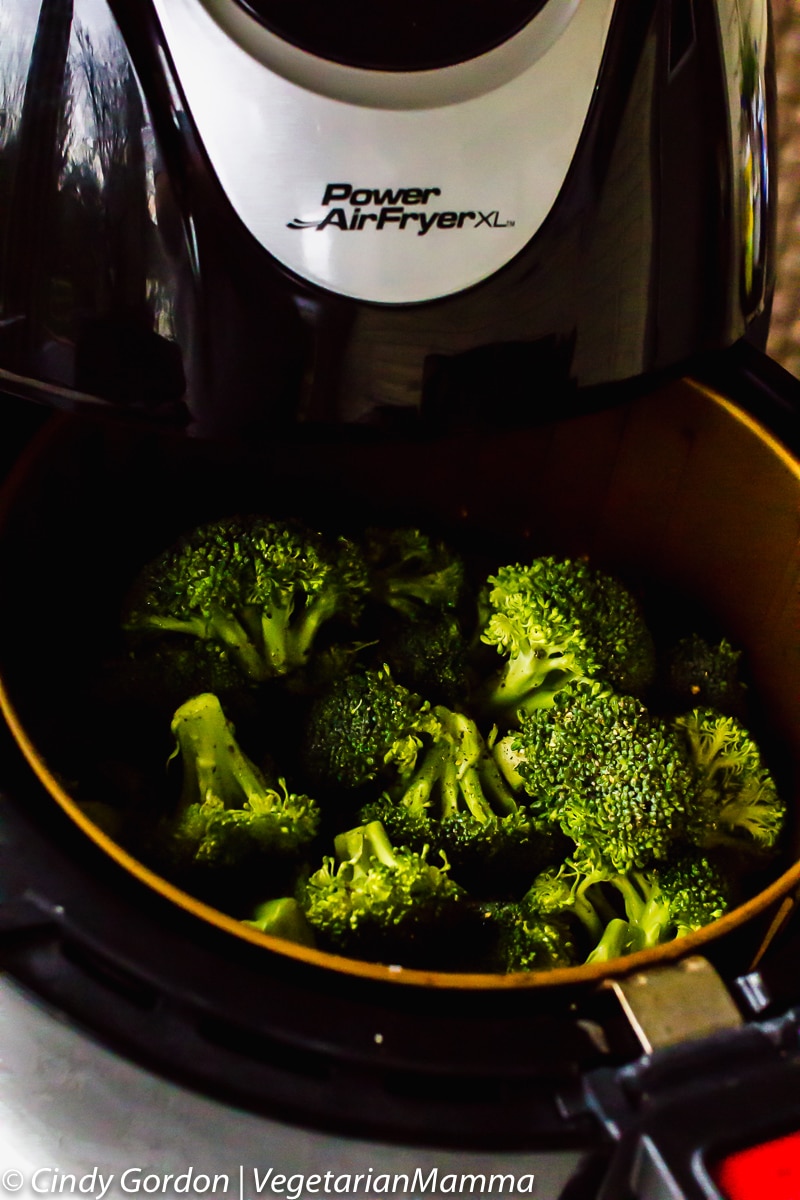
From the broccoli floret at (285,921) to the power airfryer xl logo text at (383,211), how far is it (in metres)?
0.39

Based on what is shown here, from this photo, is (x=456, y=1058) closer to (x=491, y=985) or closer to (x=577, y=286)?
(x=491, y=985)

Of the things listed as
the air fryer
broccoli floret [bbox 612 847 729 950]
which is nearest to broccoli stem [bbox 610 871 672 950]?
broccoli floret [bbox 612 847 729 950]

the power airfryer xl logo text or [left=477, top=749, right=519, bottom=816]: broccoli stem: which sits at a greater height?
the power airfryer xl logo text

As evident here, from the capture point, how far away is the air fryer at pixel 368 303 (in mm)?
453

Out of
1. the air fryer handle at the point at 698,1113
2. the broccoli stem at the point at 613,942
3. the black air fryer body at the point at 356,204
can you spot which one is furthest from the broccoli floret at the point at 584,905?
the black air fryer body at the point at 356,204

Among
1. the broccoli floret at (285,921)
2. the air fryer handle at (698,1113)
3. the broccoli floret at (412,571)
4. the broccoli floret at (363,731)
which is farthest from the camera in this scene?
the broccoli floret at (412,571)

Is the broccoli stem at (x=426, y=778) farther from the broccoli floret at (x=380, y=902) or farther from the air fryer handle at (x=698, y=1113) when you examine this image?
the air fryer handle at (x=698, y=1113)

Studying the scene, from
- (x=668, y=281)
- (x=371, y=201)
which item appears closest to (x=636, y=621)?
(x=668, y=281)

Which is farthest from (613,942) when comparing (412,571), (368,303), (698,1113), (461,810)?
(368,303)

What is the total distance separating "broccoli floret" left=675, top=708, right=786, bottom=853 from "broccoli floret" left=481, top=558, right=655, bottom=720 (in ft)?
0.21

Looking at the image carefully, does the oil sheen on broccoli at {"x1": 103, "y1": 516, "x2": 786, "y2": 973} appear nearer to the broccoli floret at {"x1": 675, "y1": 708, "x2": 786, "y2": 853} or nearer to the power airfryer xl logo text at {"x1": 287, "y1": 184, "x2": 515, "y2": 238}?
the broccoli floret at {"x1": 675, "y1": 708, "x2": 786, "y2": 853}

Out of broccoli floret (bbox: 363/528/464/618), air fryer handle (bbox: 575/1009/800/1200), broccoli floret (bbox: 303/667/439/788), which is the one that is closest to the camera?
air fryer handle (bbox: 575/1009/800/1200)

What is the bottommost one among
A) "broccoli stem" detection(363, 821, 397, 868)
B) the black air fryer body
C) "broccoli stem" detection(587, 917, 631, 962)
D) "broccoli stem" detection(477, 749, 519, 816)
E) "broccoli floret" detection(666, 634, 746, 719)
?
"broccoli stem" detection(587, 917, 631, 962)

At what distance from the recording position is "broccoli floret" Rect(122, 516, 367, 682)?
29.5 inches
